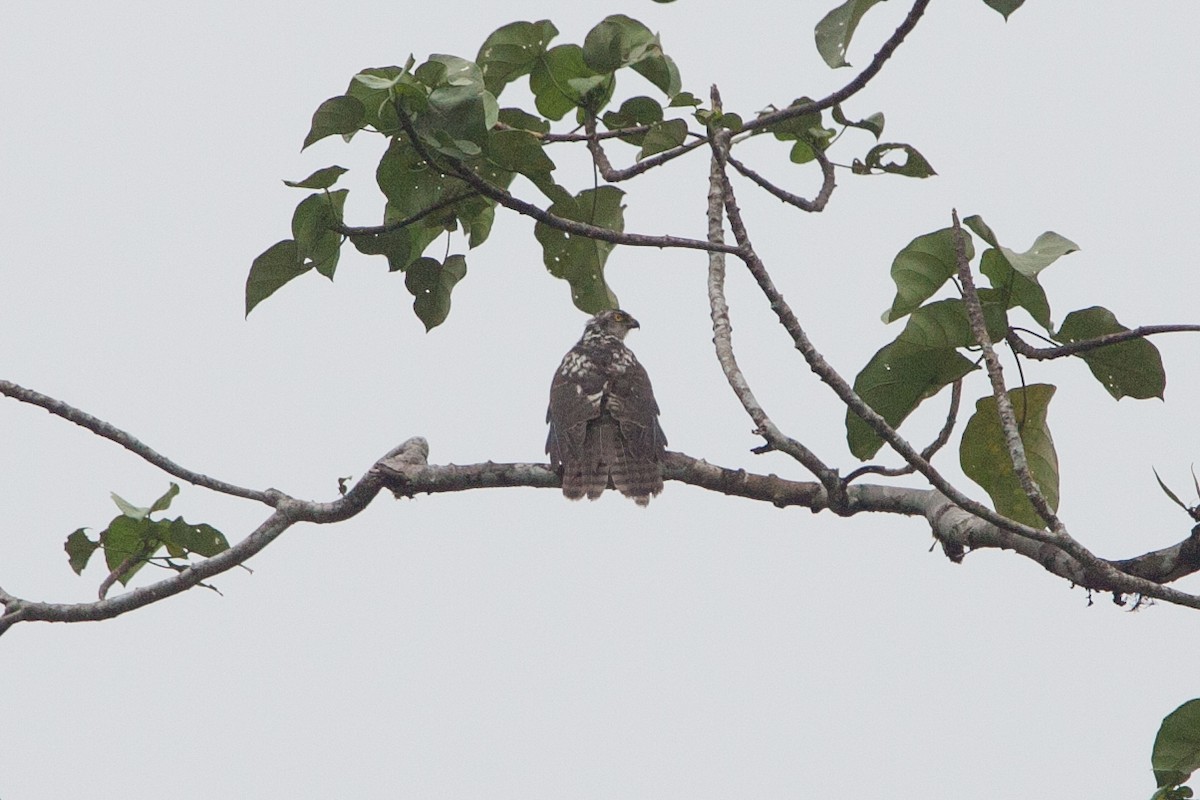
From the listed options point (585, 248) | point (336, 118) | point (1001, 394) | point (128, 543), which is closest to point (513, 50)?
point (336, 118)

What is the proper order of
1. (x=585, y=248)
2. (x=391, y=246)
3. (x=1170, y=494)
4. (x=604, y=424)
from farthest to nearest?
1. (x=604, y=424)
2. (x=585, y=248)
3. (x=391, y=246)
4. (x=1170, y=494)

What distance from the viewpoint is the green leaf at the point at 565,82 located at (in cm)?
421

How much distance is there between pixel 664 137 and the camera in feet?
13.7

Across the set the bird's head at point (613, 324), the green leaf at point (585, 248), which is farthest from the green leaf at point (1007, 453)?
the bird's head at point (613, 324)

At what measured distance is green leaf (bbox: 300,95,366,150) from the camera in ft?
12.6

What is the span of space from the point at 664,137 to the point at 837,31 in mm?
796

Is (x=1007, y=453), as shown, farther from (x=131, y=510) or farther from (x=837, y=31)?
(x=131, y=510)

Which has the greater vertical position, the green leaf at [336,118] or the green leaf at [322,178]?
the green leaf at [322,178]

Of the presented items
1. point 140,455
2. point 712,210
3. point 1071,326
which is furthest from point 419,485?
point 1071,326

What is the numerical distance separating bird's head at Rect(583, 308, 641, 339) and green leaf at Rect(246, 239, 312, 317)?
3.83 meters

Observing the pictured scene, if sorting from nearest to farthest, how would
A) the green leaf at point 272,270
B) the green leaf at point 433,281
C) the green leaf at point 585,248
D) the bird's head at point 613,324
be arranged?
the green leaf at point 272,270 → the green leaf at point 585,248 → the green leaf at point 433,281 → the bird's head at point 613,324

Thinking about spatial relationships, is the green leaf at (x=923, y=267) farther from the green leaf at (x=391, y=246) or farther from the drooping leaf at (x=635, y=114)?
the green leaf at (x=391, y=246)

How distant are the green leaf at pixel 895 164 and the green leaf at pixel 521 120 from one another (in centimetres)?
118

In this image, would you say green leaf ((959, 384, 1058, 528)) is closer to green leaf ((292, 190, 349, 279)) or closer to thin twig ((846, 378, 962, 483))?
thin twig ((846, 378, 962, 483))
